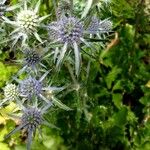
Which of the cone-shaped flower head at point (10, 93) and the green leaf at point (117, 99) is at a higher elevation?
the cone-shaped flower head at point (10, 93)

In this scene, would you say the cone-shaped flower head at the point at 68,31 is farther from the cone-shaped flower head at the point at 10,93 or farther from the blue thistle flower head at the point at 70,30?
the cone-shaped flower head at the point at 10,93

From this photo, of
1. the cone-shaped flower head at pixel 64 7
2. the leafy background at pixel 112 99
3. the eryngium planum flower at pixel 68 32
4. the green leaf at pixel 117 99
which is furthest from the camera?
the green leaf at pixel 117 99

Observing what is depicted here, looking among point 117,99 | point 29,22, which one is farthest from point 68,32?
point 117,99

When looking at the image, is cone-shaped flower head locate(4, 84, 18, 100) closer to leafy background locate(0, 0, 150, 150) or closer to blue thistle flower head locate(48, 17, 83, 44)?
blue thistle flower head locate(48, 17, 83, 44)

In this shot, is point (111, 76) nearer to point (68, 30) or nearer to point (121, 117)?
point (121, 117)

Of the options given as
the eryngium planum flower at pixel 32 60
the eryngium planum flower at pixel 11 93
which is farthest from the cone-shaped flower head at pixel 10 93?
the eryngium planum flower at pixel 32 60

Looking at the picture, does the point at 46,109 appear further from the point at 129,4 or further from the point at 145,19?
the point at 129,4

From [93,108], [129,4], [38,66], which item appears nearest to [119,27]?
[129,4]
